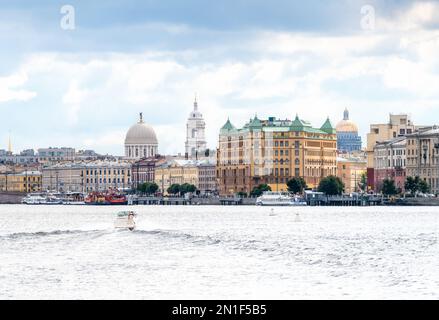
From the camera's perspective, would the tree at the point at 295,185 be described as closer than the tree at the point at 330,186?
No

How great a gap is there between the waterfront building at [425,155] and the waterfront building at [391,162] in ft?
7.92

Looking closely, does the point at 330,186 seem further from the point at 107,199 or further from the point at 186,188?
the point at 186,188

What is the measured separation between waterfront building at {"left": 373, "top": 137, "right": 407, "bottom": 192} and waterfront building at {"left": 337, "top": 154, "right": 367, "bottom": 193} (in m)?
17.0

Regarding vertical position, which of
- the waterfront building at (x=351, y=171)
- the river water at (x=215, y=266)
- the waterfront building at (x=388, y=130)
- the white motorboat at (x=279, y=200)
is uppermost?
the waterfront building at (x=388, y=130)

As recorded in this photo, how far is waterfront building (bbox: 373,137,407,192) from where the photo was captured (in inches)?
6068

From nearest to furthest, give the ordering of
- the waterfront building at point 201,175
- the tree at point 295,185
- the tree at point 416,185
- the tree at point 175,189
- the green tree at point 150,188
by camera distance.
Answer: the tree at point 416,185
the tree at point 295,185
the tree at point 175,189
the green tree at point 150,188
the waterfront building at point 201,175

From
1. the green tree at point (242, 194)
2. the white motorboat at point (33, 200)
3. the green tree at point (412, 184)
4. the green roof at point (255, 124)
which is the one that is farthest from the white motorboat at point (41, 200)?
the green tree at point (412, 184)

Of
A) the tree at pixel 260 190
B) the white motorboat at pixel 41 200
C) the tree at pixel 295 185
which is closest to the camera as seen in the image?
the tree at pixel 295 185

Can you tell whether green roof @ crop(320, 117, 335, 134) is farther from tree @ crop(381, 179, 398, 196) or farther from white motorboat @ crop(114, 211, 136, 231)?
white motorboat @ crop(114, 211, 136, 231)

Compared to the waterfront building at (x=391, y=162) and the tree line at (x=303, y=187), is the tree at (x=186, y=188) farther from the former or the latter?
the waterfront building at (x=391, y=162)

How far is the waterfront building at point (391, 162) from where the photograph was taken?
15412 cm

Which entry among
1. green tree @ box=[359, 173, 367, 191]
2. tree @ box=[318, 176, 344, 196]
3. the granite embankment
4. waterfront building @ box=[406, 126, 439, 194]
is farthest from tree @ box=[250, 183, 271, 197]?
the granite embankment
